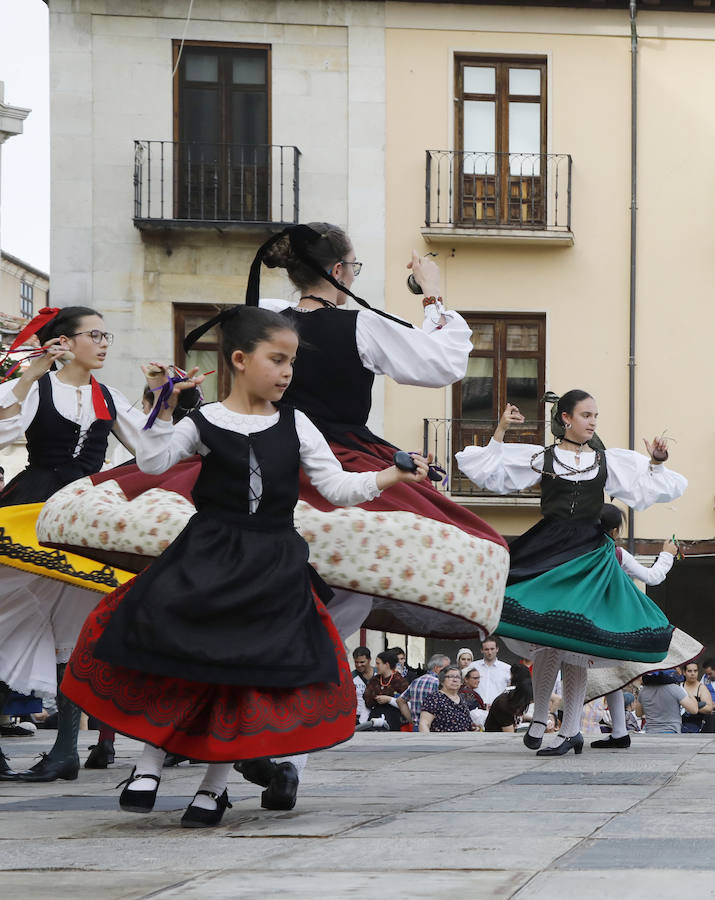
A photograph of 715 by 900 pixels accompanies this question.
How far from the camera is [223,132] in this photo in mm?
18547

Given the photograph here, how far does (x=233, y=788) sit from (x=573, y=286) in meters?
14.1

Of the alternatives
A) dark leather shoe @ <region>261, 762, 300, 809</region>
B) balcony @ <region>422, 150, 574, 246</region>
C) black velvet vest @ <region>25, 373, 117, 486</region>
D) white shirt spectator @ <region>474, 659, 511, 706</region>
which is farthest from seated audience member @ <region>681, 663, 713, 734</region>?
dark leather shoe @ <region>261, 762, 300, 809</region>

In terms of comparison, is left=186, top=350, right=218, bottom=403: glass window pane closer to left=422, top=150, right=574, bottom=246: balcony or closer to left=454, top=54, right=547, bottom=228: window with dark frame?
left=422, top=150, right=574, bottom=246: balcony

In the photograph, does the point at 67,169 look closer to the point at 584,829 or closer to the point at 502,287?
the point at 502,287

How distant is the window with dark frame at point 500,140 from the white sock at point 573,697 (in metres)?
11.9

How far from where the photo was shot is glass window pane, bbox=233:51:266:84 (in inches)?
734

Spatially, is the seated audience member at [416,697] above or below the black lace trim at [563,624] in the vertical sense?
below

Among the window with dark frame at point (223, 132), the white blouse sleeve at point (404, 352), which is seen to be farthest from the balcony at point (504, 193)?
the white blouse sleeve at point (404, 352)

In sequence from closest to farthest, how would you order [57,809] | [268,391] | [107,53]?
[268,391], [57,809], [107,53]

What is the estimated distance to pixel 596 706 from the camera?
11523 mm

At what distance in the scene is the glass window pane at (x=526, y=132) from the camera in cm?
1881

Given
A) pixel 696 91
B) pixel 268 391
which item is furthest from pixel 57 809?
pixel 696 91

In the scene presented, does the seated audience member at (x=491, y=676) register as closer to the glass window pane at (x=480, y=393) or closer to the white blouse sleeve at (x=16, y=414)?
the glass window pane at (x=480, y=393)

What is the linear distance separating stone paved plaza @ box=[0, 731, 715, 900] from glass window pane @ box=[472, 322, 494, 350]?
12.8 metres
